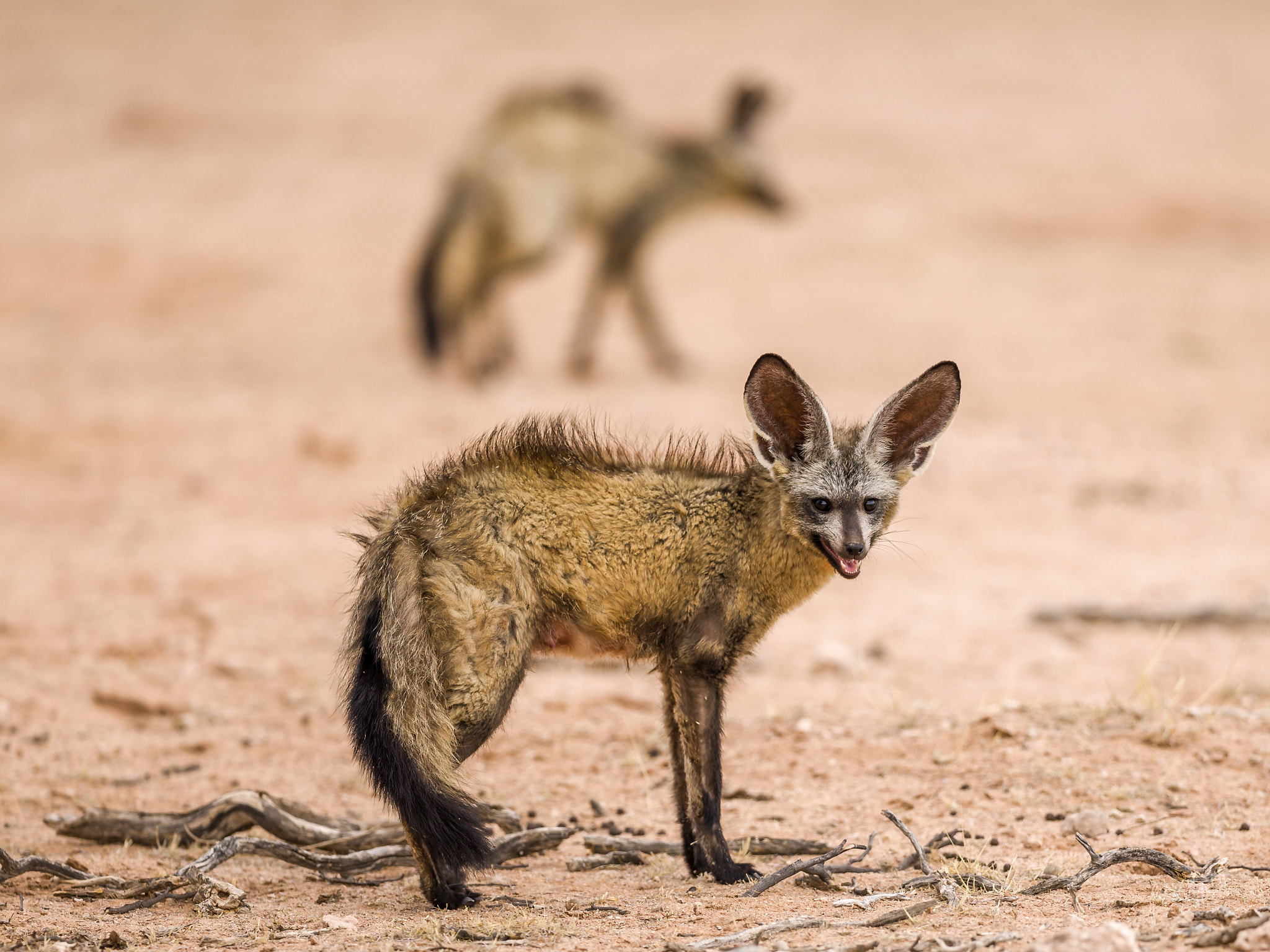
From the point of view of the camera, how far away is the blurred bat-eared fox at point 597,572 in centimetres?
434

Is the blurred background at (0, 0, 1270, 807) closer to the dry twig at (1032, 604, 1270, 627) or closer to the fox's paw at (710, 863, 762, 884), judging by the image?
the dry twig at (1032, 604, 1270, 627)

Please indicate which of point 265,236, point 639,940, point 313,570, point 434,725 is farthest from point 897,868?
point 265,236

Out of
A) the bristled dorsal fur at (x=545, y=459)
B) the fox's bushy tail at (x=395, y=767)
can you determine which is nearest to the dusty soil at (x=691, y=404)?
the fox's bushy tail at (x=395, y=767)

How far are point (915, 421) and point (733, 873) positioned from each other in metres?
1.70

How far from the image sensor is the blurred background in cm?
820

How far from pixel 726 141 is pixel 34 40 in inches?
724

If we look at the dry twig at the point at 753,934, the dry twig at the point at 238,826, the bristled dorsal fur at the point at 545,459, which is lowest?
the dry twig at the point at 753,934

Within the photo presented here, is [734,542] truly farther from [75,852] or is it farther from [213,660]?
[213,660]

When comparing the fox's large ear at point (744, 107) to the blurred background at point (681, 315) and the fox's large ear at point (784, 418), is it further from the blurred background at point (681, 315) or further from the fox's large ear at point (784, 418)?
the fox's large ear at point (784, 418)

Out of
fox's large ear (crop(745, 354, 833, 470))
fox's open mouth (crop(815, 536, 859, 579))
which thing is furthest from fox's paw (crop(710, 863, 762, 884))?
fox's large ear (crop(745, 354, 833, 470))

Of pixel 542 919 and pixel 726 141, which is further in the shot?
pixel 726 141

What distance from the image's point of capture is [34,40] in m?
27.2

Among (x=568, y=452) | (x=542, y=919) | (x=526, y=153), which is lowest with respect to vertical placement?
(x=542, y=919)

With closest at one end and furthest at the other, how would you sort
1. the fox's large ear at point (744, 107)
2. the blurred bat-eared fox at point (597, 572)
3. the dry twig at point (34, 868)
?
the blurred bat-eared fox at point (597, 572)
the dry twig at point (34, 868)
the fox's large ear at point (744, 107)
